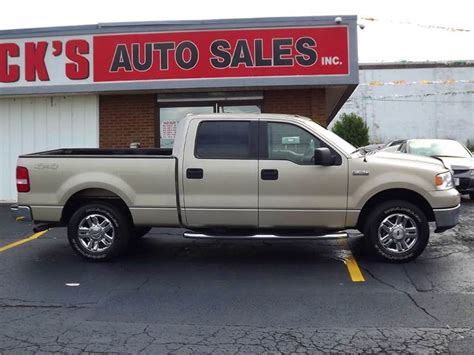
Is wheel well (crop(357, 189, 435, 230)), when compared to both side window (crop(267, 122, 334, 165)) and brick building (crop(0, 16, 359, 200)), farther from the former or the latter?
brick building (crop(0, 16, 359, 200))

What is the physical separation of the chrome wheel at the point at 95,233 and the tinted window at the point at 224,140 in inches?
60.0

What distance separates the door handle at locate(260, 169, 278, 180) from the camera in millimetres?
6449

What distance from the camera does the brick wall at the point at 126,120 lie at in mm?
11820

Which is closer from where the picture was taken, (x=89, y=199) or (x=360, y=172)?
(x=360, y=172)

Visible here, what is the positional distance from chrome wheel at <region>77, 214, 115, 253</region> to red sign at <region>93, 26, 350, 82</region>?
16.1ft

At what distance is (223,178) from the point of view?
21.4 feet

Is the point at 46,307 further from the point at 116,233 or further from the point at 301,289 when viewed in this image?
the point at 301,289

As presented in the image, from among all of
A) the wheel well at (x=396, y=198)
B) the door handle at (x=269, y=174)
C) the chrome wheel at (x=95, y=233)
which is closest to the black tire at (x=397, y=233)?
the wheel well at (x=396, y=198)

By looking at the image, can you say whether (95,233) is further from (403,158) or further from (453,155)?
(453,155)

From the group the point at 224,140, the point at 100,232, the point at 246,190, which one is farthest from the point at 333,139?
the point at 100,232

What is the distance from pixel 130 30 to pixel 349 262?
7.05 meters

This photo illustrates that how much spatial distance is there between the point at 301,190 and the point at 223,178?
3.22ft

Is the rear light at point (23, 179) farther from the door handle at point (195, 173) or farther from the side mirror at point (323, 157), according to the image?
the side mirror at point (323, 157)

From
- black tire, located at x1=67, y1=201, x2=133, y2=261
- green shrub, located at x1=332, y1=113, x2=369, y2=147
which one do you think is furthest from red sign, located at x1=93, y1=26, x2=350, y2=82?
green shrub, located at x1=332, y1=113, x2=369, y2=147
